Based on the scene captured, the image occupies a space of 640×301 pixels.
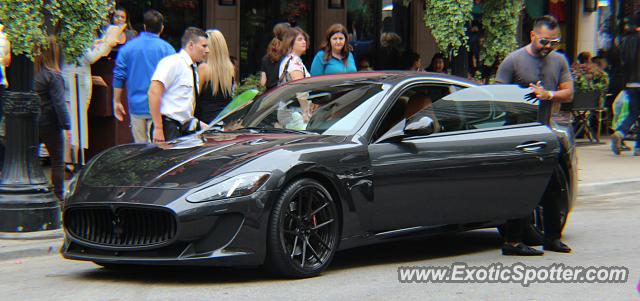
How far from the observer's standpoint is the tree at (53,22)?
852cm

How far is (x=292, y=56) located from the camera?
1089 cm

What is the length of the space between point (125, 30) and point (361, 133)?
6.08 meters

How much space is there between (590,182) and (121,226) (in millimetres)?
7828

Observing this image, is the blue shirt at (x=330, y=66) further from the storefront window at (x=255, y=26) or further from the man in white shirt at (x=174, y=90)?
the storefront window at (x=255, y=26)

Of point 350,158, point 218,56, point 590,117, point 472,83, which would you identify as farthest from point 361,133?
point 590,117

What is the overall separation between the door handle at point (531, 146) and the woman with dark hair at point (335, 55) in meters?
3.27

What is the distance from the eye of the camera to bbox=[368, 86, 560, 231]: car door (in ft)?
24.0

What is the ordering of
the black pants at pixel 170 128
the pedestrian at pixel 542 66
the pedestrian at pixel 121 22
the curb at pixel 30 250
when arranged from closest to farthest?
the curb at pixel 30 250 < the pedestrian at pixel 542 66 < the black pants at pixel 170 128 < the pedestrian at pixel 121 22

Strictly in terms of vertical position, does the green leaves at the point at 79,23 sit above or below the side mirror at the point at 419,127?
above

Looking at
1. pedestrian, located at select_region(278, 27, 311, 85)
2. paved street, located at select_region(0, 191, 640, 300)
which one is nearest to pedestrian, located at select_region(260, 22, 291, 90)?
pedestrian, located at select_region(278, 27, 311, 85)

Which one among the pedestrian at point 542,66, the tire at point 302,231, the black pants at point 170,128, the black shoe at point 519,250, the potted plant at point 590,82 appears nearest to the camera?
the tire at point 302,231

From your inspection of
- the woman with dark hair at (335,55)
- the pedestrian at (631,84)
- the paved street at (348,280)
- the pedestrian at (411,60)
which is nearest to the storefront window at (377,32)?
the pedestrian at (411,60)

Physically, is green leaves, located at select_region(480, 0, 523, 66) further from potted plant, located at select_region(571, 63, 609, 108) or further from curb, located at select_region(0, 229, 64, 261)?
curb, located at select_region(0, 229, 64, 261)

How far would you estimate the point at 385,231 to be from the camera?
732 centimetres
